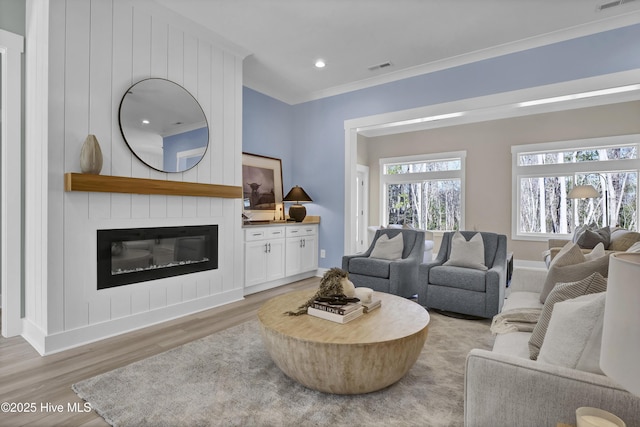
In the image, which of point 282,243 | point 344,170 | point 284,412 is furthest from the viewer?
point 344,170

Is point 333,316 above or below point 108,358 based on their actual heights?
above

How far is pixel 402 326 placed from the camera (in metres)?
2.03

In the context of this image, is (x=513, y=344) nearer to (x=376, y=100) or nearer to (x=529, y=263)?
(x=376, y=100)

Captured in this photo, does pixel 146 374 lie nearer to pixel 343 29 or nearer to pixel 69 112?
pixel 69 112

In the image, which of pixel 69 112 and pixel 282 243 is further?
pixel 282 243

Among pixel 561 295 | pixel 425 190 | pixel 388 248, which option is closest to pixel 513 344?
pixel 561 295

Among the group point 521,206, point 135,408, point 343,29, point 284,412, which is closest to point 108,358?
point 135,408

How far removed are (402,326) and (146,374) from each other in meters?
1.66

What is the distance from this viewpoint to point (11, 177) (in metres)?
2.80

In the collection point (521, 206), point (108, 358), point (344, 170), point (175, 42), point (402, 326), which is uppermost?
point (175, 42)

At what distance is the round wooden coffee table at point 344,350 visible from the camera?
1.79 meters

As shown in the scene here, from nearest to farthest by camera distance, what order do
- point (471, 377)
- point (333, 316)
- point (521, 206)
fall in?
point (471, 377)
point (333, 316)
point (521, 206)

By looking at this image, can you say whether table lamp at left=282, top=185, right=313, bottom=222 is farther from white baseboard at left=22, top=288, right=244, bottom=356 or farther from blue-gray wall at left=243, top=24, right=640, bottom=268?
white baseboard at left=22, top=288, right=244, bottom=356

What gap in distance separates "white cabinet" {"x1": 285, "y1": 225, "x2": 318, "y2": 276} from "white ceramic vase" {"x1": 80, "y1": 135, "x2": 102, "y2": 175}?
2654mm
